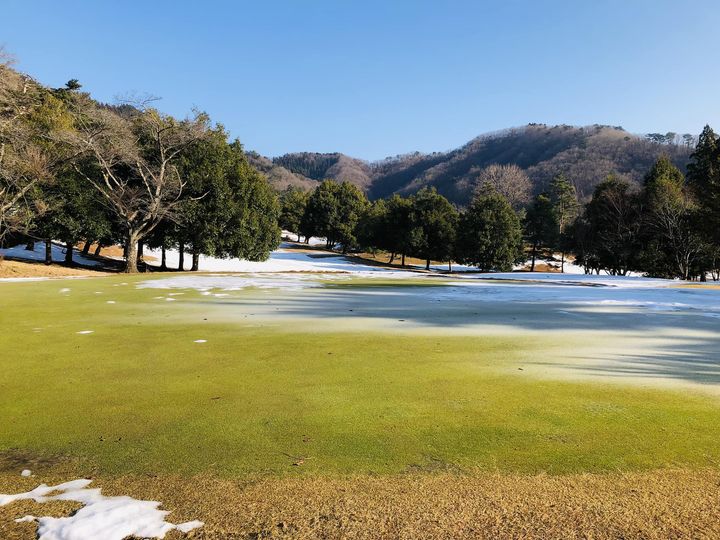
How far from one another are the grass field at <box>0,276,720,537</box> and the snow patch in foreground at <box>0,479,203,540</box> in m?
0.17

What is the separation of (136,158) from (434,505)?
2973 cm

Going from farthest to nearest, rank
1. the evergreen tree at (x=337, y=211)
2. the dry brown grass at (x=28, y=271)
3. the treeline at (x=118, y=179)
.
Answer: the evergreen tree at (x=337, y=211) → the treeline at (x=118, y=179) → the dry brown grass at (x=28, y=271)

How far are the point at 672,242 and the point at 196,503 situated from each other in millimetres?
41288

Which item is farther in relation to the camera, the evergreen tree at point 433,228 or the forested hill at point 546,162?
the forested hill at point 546,162

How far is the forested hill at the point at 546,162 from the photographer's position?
130 meters

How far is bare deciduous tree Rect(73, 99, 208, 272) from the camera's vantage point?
27.1m

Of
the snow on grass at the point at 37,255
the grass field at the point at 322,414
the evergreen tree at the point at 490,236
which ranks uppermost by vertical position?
the evergreen tree at the point at 490,236

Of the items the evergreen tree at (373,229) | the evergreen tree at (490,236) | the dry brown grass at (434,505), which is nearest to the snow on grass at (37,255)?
the evergreen tree at (373,229)

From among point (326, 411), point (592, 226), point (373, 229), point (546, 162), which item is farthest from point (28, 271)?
point (546, 162)

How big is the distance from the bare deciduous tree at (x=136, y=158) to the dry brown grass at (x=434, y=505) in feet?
93.3

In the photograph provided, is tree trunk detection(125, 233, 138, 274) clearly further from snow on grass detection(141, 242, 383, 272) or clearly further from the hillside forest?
snow on grass detection(141, 242, 383, 272)

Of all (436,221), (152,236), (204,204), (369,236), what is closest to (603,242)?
(436,221)

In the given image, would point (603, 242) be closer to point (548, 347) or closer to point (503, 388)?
point (548, 347)

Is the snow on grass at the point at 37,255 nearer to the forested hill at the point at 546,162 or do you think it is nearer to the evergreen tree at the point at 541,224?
the evergreen tree at the point at 541,224
